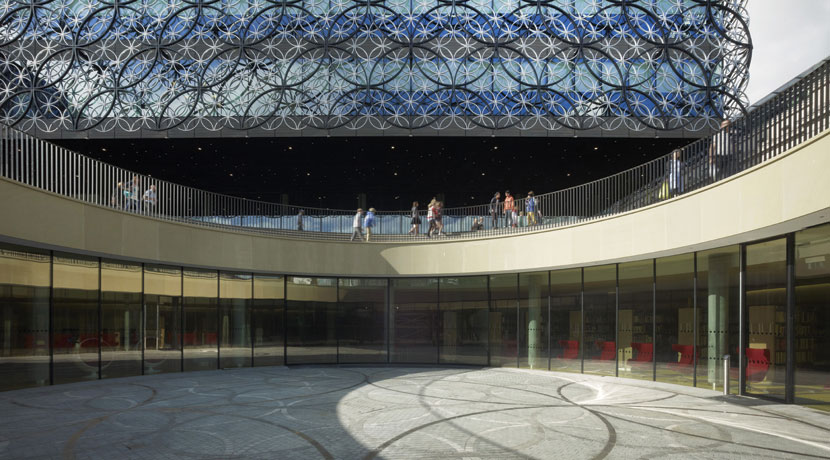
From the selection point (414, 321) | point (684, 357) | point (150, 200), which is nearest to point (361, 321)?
point (414, 321)

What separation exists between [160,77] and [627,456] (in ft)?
107

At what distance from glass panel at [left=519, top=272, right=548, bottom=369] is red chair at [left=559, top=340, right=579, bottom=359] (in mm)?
895

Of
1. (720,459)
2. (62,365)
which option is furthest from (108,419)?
(720,459)

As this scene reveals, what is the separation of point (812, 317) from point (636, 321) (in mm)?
7003

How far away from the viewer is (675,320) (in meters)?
18.1

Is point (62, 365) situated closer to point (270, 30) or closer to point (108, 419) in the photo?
point (108, 419)

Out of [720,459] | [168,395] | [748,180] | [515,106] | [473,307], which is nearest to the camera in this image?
[720,459]

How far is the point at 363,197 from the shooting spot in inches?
1625

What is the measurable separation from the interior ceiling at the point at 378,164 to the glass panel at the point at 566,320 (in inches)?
467

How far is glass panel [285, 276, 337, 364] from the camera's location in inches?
1017

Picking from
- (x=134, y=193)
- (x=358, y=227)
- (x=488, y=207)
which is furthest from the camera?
(x=488, y=207)

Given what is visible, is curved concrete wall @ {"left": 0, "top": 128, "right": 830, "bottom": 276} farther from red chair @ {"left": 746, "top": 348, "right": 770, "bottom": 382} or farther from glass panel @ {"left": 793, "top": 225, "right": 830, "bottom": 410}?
red chair @ {"left": 746, "top": 348, "right": 770, "bottom": 382}

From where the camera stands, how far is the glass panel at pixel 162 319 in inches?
836

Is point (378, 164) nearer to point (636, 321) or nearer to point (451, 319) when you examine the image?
point (451, 319)
